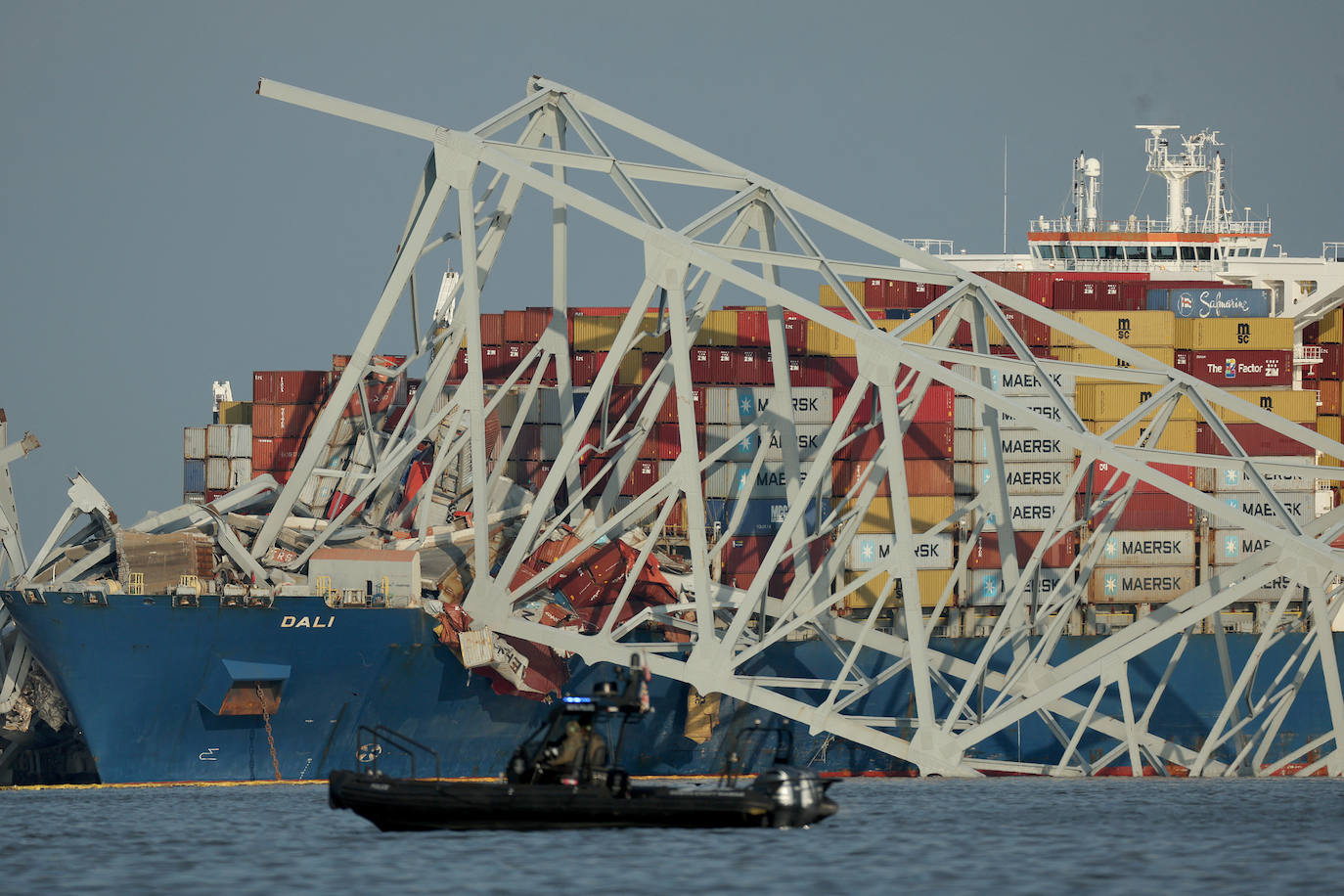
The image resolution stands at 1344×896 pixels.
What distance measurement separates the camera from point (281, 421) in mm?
57531

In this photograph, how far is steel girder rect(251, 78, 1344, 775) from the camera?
42.5 m

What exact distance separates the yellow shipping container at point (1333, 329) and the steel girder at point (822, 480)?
12.9 meters

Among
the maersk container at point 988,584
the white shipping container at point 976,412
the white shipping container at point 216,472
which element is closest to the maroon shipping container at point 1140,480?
the white shipping container at point 976,412

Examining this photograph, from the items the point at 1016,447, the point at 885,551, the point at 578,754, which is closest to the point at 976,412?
the point at 1016,447

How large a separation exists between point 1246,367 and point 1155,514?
665 centimetres

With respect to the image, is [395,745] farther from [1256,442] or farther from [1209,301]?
[1209,301]

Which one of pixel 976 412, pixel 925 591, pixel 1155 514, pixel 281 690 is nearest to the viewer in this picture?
pixel 281 690

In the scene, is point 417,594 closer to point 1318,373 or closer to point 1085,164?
point 1318,373

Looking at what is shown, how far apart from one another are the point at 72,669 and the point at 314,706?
594 cm

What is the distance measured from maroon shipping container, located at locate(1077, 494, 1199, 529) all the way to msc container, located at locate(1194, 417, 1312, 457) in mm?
2563

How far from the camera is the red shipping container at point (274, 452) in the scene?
2254 inches

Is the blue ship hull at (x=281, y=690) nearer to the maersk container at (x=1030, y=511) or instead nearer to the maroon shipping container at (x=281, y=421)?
the maersk container at (x=1030, y=511)

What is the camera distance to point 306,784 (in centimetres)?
4759

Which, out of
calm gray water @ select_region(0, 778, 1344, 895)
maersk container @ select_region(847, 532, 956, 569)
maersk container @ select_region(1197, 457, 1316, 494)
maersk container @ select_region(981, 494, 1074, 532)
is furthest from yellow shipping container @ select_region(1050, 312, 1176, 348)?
calm gray water @ select_region(0, 778, 1344, 895)
